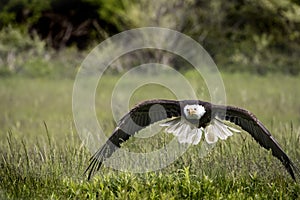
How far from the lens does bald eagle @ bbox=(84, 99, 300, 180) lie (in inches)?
276

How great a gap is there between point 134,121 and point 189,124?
0.70 meters

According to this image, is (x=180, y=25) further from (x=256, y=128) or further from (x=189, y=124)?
(x=256, y=128)

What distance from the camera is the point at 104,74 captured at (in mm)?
19375

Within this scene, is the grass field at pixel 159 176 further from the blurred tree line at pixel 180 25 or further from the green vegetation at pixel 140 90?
the blurred tree line at pixel 180 25

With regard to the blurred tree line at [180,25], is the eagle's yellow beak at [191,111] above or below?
above

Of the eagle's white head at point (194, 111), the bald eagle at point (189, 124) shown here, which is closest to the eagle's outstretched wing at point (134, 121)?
the bald eagle at point (189, 124)

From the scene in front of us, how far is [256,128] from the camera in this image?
7.18 meters

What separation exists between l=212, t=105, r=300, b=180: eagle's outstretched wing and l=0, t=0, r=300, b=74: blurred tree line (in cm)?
1228

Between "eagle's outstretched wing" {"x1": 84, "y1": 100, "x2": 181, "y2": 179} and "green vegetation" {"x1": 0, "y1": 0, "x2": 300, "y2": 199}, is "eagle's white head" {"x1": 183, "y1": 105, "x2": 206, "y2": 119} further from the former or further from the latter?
"green vegetation" {"x1": 0, "y1": 0, "x2": 300, "y2": 199}

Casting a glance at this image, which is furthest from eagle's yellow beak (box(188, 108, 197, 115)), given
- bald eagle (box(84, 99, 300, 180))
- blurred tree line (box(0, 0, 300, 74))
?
blurred tree line (box(0, 0, 300, 74))

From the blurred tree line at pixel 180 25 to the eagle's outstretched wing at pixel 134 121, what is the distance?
39.0 ft

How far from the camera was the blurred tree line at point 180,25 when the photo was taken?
66.7ft

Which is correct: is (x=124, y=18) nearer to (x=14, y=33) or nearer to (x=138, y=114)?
(x=14, y=33)

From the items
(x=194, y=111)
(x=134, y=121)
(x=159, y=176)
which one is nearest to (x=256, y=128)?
(x=194, y=111)
